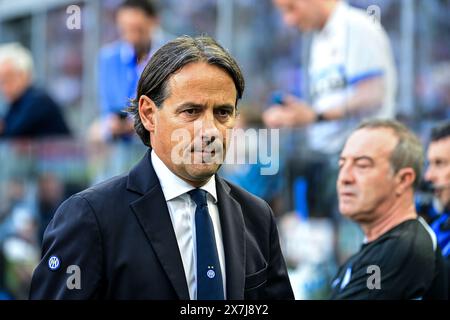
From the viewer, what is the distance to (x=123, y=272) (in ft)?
8.55

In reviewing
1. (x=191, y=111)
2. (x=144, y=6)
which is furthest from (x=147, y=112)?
(x=144, y=6)

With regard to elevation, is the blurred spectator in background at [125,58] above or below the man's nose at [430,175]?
above

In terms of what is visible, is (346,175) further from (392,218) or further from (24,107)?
(24,107)

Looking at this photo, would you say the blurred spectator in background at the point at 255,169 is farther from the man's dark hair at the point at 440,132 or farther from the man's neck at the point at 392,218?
the man's neck at the point at 392,218

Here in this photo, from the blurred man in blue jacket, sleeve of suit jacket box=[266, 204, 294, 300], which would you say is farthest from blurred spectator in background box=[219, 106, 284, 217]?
sleeve of suit jacket box=[266, 204, 294, 300]

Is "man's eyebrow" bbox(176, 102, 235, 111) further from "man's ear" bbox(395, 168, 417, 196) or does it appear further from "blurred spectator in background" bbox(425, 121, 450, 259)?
"blurred spectator in background" bbox(425, 121, 450, 259)

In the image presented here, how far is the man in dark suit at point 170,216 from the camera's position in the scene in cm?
261

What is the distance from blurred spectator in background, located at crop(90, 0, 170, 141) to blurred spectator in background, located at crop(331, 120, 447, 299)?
248 centimetres

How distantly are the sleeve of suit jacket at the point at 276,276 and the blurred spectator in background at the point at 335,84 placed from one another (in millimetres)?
2472

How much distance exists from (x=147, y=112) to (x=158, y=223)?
1.20 feet

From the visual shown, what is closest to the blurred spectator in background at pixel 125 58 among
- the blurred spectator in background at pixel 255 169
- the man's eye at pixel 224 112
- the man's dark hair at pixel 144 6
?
the man's dark hair at pixel 144 6

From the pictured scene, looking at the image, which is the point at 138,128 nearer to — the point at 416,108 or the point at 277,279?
the point at 277,279

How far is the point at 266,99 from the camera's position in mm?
6285

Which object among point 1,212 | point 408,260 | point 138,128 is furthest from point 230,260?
point 1,212
